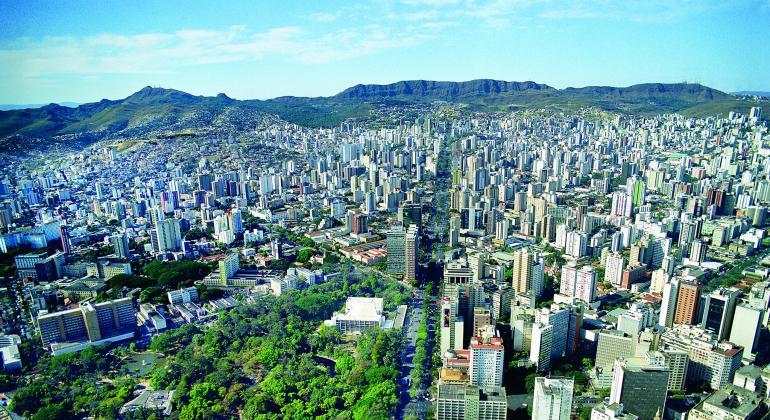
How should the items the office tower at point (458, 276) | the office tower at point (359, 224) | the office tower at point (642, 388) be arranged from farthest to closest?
the office tower at point (359, 224), the office tower at point (458, 276), the office tower at point (642, 388)

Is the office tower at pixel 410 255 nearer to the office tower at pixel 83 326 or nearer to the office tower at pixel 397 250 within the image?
the office tower at pixel 397 250

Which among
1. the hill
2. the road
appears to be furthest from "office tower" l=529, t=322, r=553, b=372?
the hill

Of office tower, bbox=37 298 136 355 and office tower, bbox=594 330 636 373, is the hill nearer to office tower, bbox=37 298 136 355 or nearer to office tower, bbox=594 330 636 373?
office tower, bbox=37 298 136 355

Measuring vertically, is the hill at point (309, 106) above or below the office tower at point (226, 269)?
above

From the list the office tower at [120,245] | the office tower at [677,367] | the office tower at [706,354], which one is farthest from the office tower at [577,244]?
the office tower at [120,245]

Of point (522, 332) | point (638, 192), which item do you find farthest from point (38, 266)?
point (638, 192)

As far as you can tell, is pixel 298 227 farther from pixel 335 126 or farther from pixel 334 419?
pixel 335 126

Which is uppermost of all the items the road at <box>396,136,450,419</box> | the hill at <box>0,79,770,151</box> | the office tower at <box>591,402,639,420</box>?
the hill at <box>0,79,770,151</box>
